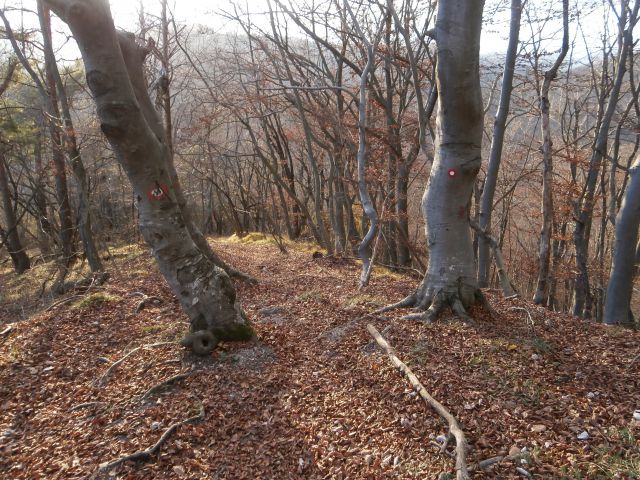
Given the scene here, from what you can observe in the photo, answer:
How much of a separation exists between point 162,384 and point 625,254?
6.45m

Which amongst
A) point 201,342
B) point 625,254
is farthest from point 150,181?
point 625,254

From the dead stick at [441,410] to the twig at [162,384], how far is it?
6.06 ft

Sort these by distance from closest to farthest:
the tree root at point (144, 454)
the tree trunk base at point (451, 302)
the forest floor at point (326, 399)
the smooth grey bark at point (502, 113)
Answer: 1. the forest floor at point (326, 399)
2. the tree root at point (144, 454)
3. the tree trunk base at point (451, 302)
4. the smooth grey bark at point (502, 113)

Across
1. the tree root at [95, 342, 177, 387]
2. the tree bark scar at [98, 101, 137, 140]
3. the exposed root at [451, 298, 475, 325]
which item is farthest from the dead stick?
the tree bark scar at [98, 101, 137, 140]

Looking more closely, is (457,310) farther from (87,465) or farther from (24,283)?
(24,283)

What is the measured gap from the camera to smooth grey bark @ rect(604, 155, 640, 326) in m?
5.94

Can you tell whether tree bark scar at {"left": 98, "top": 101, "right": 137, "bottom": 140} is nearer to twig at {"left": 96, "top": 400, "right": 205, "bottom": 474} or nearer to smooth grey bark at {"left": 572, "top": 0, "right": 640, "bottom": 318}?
twig at {"left": 96, "top": 400, "right": 205, "bottom": 474}

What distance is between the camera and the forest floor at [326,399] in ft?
8.84

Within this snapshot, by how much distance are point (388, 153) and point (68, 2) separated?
27.5ft

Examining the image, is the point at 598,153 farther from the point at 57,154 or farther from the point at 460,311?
the point at 57,154

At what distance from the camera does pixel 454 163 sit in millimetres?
4180

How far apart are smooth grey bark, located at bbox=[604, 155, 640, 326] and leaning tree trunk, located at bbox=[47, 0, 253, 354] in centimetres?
547

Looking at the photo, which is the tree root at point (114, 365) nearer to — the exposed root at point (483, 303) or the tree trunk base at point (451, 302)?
the tree trunk base at point (451, 302)

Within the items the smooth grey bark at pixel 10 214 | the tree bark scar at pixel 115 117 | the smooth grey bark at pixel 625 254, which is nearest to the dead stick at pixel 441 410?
the tree bark scar at pixel 115 117
